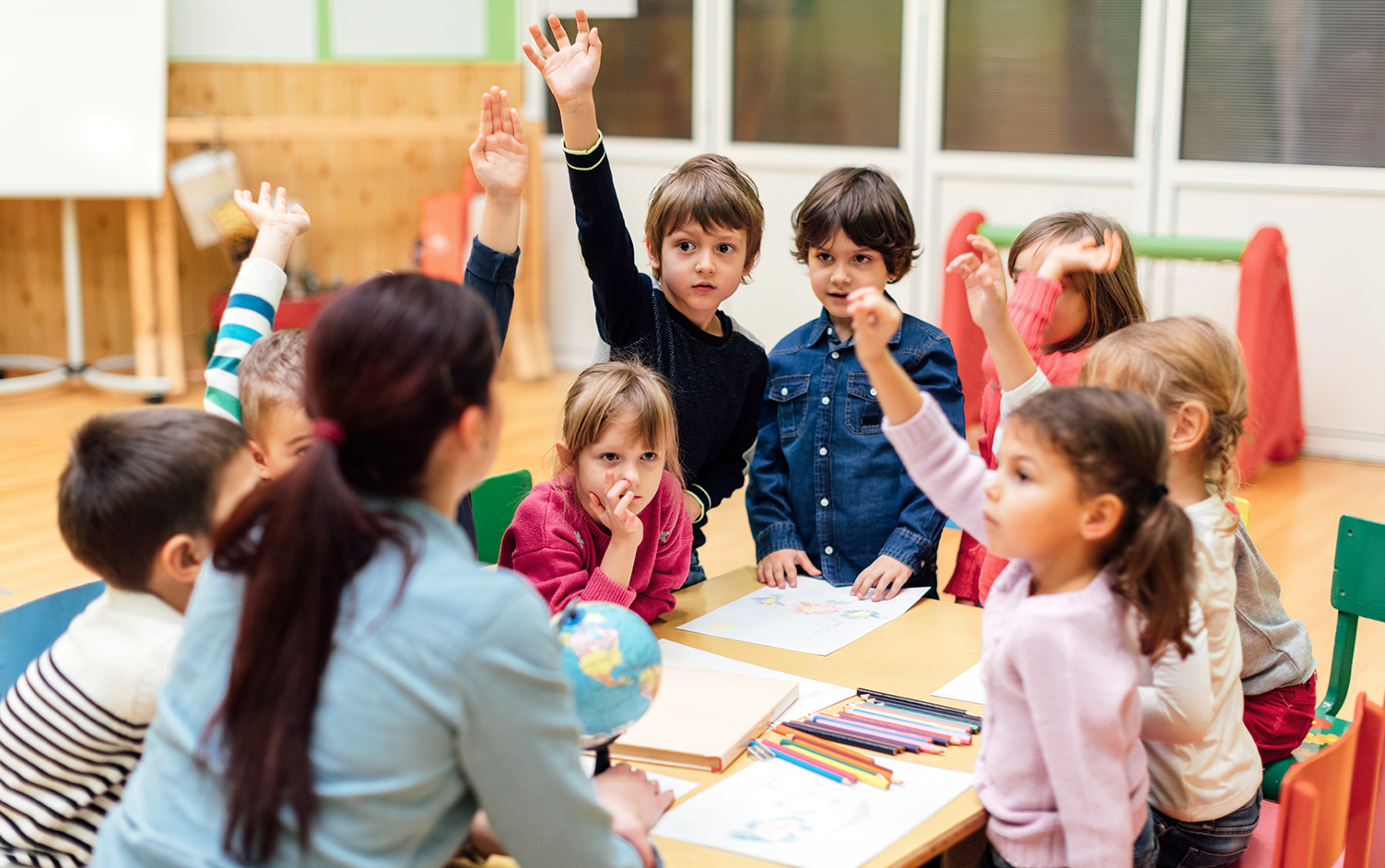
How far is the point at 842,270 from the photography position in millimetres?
2102

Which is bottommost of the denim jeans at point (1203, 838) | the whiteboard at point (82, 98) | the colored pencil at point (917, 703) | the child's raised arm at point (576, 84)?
the denim jeans at point (1203, 838)

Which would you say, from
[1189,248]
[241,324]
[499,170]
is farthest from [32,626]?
[1189,248]

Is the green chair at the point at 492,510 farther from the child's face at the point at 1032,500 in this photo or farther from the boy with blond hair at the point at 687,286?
the child's face at the point at 1032,500

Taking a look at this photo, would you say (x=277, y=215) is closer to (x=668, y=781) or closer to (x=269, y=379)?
(x=269, y=379)

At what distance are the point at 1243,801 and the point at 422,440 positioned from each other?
1.02 metres

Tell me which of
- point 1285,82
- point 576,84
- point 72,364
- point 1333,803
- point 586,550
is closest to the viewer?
point 1333,803

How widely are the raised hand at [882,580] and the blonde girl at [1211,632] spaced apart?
1.55 feet

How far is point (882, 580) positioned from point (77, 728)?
1.09 metres

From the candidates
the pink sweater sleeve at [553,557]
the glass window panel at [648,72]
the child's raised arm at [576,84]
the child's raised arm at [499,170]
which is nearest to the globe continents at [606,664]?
the pink sweater sleeve at [553,557]

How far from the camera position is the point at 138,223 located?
5.21 metres

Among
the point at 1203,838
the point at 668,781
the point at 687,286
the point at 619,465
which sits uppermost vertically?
the point at 687,286

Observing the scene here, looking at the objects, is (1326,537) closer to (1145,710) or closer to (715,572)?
(715,572)

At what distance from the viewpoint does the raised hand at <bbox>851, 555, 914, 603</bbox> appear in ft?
6.12

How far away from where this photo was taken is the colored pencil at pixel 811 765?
Result: 4.23 feet
